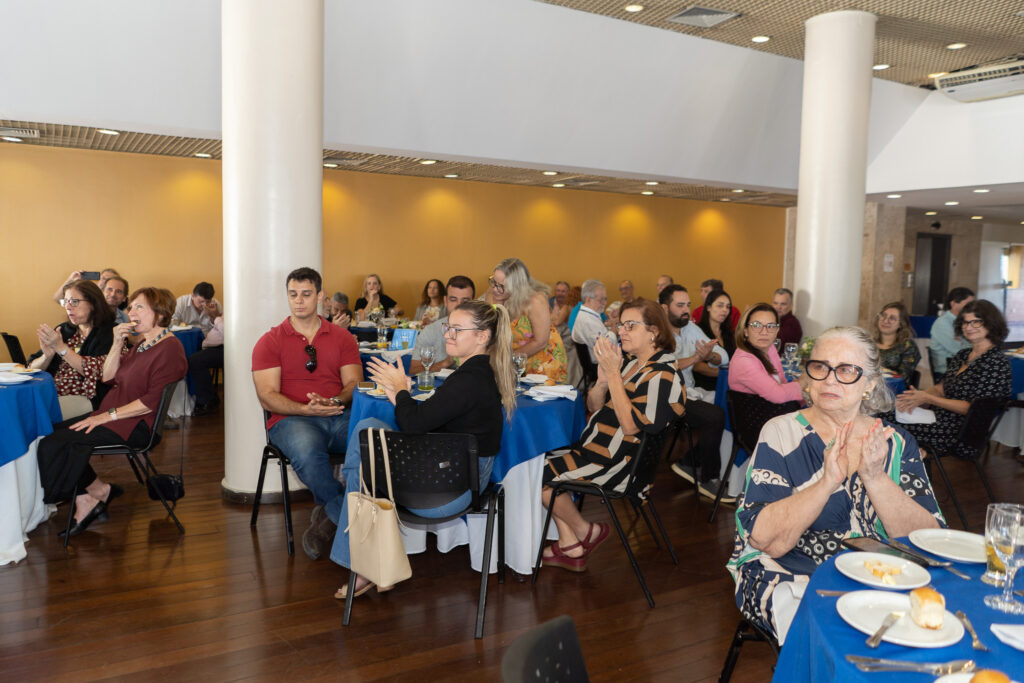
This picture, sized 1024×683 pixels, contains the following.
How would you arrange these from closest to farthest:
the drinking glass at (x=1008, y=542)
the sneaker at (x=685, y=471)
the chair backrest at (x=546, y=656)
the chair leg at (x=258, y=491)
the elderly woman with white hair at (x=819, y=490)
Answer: the chair backrest at (x=546, y=656) → the drinking glass at (x=1008, y=542) → the elderly woman with white hair at (x=819, y=490) → the chair leg at (x=258, y=491) → the sneaker at (x=685, y=471)

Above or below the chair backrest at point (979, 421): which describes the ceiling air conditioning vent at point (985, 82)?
above

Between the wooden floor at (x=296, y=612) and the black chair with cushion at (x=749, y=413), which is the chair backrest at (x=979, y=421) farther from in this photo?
the wooden floor at (x=296, y=612)

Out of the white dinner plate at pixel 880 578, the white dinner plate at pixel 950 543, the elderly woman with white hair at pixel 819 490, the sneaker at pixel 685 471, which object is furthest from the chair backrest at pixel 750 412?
the white dinner plate at pixel 880 578

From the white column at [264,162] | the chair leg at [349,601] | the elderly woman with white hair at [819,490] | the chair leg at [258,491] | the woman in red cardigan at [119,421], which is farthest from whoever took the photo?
the white column at [264,162]

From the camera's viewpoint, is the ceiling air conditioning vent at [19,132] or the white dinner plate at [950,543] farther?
the ceiling air conditioning vent at [19,132]

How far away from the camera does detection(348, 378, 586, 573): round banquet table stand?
3.76 metres

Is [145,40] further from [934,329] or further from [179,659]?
[934,329]

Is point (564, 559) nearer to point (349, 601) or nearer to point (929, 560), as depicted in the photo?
point (349, 601)

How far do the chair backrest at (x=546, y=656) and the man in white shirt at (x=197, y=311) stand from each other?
8.03 meters

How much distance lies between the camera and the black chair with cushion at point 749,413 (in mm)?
4430

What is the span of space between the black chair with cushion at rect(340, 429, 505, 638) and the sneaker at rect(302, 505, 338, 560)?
80 cm

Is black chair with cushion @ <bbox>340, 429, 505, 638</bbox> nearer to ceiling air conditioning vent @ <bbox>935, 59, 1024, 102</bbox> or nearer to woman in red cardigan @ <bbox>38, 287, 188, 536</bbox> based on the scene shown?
woman in red cardigan @ <bbox>38, 287, 188, 536</bbox>

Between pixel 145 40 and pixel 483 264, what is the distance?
24.1ft

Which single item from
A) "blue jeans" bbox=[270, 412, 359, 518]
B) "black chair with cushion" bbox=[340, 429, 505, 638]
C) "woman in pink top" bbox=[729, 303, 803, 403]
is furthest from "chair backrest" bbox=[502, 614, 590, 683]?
"woman in pink top" bbox=[729, 303, 803, 403]
